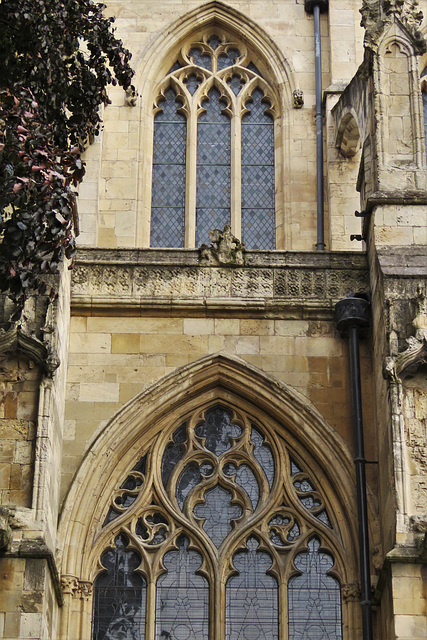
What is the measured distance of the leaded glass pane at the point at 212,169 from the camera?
20.9 meters

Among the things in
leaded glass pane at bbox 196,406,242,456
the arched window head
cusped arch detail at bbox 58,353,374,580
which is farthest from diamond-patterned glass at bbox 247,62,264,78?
the arched window head

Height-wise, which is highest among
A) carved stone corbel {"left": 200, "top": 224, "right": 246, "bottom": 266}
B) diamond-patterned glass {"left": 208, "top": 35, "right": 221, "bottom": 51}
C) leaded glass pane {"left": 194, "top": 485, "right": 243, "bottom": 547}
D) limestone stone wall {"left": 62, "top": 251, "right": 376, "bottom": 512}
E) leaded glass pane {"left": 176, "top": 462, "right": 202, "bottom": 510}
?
diamond-patterned glass {"left": 208, "top": 35, "right": 221, "bottom": 51}

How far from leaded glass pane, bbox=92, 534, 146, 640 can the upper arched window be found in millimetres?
4851

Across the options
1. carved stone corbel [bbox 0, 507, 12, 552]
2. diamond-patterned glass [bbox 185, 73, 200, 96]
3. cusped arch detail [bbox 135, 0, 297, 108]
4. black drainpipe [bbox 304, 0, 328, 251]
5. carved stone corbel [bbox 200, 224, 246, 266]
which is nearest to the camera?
carved stone corbel [bbox 0, 507, 12, 552]

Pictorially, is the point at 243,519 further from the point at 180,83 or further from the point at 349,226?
the point at 180,83

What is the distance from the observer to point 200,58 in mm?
22062

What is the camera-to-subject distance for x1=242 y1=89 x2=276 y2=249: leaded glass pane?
821 inches

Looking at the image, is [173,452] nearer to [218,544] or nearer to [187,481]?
[187,481]

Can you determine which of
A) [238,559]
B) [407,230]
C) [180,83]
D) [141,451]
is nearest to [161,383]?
[141,451]

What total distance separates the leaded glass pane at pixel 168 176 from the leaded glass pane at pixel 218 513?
4.17m

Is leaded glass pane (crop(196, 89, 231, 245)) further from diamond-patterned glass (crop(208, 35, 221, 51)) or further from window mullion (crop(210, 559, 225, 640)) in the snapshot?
window mullion (crop(210, 559, 225, 640))

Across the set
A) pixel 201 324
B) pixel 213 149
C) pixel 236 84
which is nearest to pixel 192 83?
pixel 236 84

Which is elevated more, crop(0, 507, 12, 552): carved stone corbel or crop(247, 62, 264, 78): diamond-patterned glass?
crop(247, 62, 264, 78): diamond-patterned glass

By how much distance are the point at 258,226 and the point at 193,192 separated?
0.93 m
